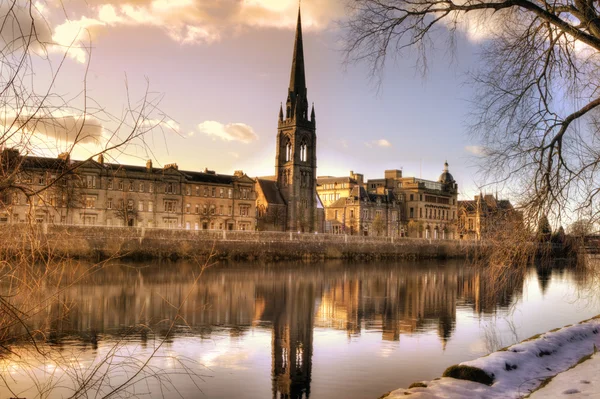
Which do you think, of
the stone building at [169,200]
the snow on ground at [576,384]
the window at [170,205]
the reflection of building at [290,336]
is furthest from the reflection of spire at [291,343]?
the window at [170,205]

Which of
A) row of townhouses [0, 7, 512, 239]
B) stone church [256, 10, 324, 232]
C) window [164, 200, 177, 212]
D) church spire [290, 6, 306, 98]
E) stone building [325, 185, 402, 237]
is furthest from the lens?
stone building [325, 185, 402, 237]

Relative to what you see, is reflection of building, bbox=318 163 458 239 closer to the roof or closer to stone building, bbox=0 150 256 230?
the roof

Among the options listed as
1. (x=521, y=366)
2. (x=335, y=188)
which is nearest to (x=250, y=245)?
(x=521, y=366)

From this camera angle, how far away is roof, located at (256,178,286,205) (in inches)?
4114

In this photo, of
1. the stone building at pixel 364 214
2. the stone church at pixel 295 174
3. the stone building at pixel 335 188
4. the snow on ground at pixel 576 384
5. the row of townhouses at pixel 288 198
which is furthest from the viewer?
the stone building at pixel 335 188

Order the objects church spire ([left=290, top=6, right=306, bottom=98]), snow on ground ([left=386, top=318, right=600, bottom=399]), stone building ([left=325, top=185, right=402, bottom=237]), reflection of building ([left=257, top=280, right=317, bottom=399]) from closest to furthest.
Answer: snow on ground ([left=386, top=318, right=600, bottom=399]), reflection of building ([left=257, top=280, right=317, bottom=399]), church spire ([left=290, top=6, right=306, bottom=98]), stone building ([left=325, top=185, right=402, bottom=237])

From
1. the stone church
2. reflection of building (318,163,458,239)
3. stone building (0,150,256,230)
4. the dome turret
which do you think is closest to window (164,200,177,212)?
stone building (0,150,256,230)

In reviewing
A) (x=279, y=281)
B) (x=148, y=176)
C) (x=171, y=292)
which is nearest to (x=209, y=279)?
(x=279, y=281)

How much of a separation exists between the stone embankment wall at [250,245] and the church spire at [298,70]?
40212mm

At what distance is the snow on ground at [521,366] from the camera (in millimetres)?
9438

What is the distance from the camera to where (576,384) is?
9281 mm

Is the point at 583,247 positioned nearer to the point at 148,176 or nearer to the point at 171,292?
the point at 171,292

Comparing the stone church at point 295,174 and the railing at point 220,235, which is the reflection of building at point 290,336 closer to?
the railing at point 220,235

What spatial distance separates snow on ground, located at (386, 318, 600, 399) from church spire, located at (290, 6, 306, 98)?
101m
